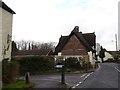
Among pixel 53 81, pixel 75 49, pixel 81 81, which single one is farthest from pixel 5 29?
pixel 75 49

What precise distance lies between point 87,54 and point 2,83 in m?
47.9

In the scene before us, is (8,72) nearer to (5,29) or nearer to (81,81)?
(5,29)

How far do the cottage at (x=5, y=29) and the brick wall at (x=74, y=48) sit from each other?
37.9 meters

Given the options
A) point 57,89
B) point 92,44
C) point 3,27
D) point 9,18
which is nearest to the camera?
point 57,89

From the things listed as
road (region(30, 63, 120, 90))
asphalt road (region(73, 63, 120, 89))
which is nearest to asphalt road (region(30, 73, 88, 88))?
road (region(30, 63, 120, 90))

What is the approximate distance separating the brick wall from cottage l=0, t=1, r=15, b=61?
37.9 m

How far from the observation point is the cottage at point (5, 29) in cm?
2352

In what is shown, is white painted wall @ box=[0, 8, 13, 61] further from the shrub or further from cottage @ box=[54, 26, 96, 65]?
cottage @ box=[54, 26, 96, 65]

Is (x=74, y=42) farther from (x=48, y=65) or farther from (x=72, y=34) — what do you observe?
(x=48, y=65)

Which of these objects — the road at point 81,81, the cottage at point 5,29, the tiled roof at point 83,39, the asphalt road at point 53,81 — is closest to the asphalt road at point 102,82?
the road at point 81,81

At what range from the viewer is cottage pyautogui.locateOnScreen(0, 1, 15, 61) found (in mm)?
23519

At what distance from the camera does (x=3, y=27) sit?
24578 millimetres

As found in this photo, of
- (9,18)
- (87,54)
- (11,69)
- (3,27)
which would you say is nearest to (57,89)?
(11,69)

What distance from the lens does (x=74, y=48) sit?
6469cm
